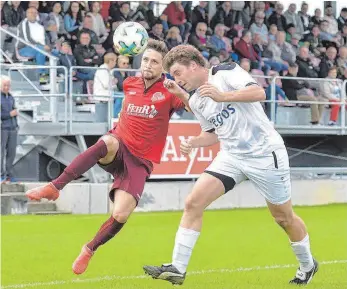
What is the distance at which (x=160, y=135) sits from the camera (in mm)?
10211

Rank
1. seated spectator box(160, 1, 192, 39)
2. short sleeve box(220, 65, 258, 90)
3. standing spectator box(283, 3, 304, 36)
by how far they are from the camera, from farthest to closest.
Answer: standing spectator box(283, 3, 304, 36) → seated spectator box(160, 1, 192, 39) → short sleeve box(220, 65, 258, 90)

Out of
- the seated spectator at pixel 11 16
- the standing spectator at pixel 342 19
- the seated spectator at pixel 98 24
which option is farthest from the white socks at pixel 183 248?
the standing spectator at pixel 342 19

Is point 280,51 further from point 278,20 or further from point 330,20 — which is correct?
point 330,20

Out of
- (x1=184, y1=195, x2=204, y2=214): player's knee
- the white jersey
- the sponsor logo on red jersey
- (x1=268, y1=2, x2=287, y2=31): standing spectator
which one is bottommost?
(x1=268, y1=2, x2=287, y2=31): standing spectator

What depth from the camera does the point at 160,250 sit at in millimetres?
12688

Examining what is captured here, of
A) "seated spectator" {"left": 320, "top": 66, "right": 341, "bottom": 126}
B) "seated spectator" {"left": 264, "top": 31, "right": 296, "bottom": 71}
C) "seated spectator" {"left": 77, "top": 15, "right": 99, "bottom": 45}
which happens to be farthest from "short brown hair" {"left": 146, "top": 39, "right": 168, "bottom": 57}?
"seated spectator" {"left": 264, "top": 31, "right": 296, "bottom": 71}

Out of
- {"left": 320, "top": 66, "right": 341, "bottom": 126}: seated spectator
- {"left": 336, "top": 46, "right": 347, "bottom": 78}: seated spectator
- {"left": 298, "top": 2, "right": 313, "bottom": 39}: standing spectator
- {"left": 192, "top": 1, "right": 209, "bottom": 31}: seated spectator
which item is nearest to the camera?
{"left": 320, "top": 66, "right": 341, "bottom": 126}: seated spectator

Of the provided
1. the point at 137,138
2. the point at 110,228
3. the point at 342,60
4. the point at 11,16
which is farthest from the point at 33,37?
the point at 110,228

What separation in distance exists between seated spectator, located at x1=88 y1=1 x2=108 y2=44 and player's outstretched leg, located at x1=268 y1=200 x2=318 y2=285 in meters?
13.8

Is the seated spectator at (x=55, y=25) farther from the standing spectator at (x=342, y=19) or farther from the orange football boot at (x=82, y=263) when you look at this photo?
the orange football boot at (x=82, y=263)

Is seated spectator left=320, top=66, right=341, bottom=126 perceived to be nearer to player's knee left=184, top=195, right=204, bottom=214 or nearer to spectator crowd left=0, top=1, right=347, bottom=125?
spectator crowd left=0, top=1, right=347, bottom=125

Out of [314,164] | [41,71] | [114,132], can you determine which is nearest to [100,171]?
[41,71]

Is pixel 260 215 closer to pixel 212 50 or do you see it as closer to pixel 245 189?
pixel 245 189

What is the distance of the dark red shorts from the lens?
32.6 ft
